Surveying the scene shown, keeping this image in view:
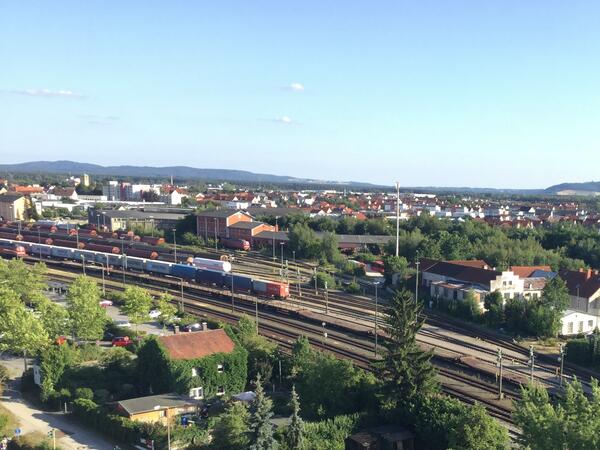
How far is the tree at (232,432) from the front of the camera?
21.0 metres

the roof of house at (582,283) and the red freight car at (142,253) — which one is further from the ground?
the roof of house at (582,283)

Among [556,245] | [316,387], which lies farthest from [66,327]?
[556,245]

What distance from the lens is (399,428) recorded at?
23.3m

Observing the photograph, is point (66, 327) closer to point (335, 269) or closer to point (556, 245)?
point (335, 269)

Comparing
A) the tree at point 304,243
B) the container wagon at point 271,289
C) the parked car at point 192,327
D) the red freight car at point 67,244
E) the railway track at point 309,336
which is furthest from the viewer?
the red freight car at point 67,244

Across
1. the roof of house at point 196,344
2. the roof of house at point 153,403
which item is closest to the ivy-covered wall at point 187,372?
the roof of house at point 196,344

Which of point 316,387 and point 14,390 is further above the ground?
point 316,387

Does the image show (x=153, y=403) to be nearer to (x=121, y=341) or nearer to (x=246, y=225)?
(x=121, y=341)

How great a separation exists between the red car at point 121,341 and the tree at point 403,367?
714 inches

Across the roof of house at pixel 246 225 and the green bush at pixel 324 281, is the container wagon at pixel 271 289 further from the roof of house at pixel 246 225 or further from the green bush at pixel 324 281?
the roof of house at pixel 246 225

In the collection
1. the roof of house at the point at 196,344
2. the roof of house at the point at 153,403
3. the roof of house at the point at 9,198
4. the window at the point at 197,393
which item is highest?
the roof of house at the point at 9,198

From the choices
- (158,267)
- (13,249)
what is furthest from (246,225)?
(13,249)

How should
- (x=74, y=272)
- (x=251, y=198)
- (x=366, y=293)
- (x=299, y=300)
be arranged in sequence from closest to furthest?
(x=299, y=300) → (x=366, y=293) → (x=74, y=272) → (x=251, y=198)

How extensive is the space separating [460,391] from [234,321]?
19.3 metres
